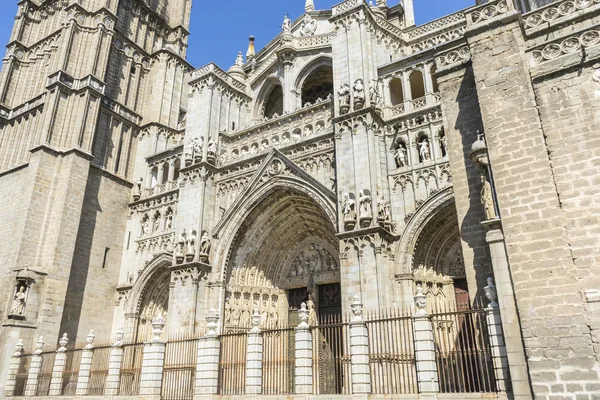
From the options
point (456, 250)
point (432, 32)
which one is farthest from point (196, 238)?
point (432, 32)

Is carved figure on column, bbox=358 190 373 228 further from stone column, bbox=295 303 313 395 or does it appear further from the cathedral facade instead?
stone column, bbox=295 303 313 395

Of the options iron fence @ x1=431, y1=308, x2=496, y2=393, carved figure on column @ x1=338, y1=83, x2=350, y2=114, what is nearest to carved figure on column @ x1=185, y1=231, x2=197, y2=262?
carved figure on column @ x1=338, y1=83, x2=350, y2=114

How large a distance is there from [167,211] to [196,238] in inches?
157

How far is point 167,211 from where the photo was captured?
69.2 feet

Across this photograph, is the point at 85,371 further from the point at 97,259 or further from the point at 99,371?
the point at 97,259

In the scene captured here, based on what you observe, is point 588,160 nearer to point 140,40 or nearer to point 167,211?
point 167,211

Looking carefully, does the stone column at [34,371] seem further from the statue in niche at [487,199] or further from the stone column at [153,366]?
the statue in niche at [487,199]

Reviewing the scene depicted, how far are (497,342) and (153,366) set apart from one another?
8.87 metres

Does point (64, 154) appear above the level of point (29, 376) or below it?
above

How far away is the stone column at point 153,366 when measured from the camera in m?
12.4

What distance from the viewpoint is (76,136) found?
20781 mm

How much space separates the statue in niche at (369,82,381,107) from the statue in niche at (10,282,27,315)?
14649 millimetres

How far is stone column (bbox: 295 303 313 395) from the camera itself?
9945mm

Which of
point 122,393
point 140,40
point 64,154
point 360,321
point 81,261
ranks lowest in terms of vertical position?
point 122,393
